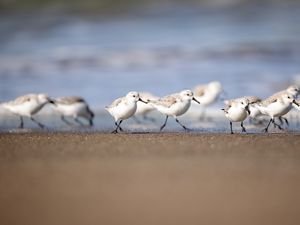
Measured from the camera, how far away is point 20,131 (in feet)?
33.4

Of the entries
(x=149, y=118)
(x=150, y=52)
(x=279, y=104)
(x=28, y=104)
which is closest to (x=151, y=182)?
(x=279, y=104)

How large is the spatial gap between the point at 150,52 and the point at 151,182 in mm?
12103

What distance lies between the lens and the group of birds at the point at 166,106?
9.12 metres

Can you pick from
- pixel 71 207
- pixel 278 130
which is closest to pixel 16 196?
pixel 71 207

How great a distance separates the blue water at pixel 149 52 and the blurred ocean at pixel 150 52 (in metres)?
0.02

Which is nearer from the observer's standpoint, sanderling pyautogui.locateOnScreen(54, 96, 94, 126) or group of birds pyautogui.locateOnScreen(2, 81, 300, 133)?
group of birds pyautogui.locateOnScreen(2, 81, 300, 133)

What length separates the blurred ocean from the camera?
14148 millimetres

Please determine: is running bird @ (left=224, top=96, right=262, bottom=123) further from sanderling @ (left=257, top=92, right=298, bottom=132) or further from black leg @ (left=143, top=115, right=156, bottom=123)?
black leg @ (left=143, top=115, right=156, bottom=123)

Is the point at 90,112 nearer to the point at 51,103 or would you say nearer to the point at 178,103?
the point at 51,103

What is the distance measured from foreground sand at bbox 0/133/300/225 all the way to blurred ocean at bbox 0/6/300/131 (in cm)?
424

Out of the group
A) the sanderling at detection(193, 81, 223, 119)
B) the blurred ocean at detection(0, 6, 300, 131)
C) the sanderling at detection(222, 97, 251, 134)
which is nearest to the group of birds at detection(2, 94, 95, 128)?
the blurred ocean at detection(0, 6, 300, 131)

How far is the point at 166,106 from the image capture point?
31.1 ft

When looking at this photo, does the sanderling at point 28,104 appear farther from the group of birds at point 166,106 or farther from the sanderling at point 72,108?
the sanderling at point 72,108

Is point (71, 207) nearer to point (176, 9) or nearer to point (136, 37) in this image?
point (136, 37)
